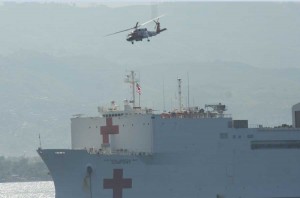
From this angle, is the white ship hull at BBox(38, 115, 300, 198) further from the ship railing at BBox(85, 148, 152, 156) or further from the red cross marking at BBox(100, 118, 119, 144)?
the red cross marking at BBox(100, 118, 119, 144)

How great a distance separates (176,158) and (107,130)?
529 centimetres

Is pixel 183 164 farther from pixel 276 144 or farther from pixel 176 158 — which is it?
pixel 276 144

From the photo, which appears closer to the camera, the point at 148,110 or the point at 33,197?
the point at 148,110

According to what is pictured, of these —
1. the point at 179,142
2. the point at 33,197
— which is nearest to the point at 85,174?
the point at 179,142

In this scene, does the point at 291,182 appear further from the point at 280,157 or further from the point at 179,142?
the point at 179,142

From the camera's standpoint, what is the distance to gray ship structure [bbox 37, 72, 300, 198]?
268 ft

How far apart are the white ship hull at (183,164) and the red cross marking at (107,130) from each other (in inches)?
14.9

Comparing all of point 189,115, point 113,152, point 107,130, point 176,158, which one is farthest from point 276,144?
point 107,130

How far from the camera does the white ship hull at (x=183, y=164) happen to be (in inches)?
3221

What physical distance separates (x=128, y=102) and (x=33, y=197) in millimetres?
86500

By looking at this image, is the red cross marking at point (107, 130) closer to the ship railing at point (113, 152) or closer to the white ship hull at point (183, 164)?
the white ship hull at point (183, 164)

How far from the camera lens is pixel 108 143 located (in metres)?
84.8

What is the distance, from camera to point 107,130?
277ft

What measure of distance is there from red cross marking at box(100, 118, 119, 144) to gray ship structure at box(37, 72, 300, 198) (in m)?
0.02
